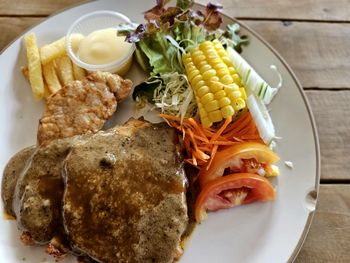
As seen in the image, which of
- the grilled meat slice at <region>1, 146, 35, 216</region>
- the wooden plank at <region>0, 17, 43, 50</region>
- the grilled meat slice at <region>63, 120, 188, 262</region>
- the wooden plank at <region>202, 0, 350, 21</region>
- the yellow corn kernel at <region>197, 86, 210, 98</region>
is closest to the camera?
the grilled meat slice at <region>63, 120, 188, 262</region>

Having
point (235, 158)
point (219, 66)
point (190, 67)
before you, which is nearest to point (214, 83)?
point (219, 66)

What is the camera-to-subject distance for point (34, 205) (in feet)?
8.54

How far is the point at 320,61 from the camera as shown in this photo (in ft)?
11.8

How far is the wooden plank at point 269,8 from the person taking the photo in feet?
12.0

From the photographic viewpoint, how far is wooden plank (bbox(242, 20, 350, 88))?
3.54 metres

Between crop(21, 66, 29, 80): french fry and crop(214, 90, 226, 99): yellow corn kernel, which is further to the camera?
crop(21, 66, 29, 80): french fry

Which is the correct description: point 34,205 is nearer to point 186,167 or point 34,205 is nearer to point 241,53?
point 186,167

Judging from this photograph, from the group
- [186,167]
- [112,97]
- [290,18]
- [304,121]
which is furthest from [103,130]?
[290,18]

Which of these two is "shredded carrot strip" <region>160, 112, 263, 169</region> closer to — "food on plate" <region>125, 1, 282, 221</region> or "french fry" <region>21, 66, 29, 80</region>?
"food on plate" <region>125, 1, 282, 221</region>

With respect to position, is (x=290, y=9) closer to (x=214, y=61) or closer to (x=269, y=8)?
(x=269, y=8)

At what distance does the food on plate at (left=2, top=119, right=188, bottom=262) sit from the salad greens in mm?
520

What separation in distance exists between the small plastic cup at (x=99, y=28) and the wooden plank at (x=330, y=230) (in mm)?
1673


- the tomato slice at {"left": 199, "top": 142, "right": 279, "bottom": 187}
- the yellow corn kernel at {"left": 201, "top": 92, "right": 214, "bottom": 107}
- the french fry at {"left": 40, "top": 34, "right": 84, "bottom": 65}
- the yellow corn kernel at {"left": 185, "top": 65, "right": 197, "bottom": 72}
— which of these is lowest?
the tomato slice at {"left": 199, "top": 142, "right": 279, "bottom": 187}

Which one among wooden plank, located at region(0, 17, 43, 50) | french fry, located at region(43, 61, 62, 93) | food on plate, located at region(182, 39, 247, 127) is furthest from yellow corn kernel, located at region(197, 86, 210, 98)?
wooden plank, located at region(0, 17, 43, 50)
